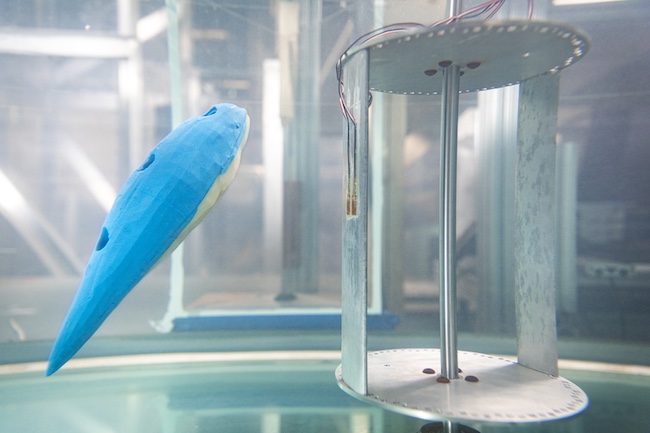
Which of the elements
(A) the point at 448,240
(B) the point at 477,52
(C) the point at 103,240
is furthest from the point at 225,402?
(B) the point at 477,52

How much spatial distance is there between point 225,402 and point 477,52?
1404mm

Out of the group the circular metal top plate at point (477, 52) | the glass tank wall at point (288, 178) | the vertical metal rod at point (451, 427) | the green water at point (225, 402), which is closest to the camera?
the circular metal top plate at point (477, 52)

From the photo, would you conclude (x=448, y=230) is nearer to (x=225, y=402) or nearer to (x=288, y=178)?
(x=225, y=402)

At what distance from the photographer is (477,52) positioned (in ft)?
3.45

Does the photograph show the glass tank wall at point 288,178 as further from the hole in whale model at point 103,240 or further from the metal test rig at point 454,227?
the hole in whale model at point 103,240

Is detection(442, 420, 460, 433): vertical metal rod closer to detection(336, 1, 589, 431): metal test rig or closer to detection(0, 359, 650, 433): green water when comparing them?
detection(336, 1, 589, 431): metal test rig

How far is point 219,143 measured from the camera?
108cm

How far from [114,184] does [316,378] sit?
4.46ft

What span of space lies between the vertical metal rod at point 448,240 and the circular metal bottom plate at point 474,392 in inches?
3.0

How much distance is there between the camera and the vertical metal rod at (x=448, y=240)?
3.83 ft

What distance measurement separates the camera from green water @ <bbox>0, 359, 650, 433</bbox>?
4.52ft

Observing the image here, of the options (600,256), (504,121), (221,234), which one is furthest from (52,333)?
(600,256)

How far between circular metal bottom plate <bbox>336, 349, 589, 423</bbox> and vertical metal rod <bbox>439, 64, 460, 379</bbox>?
3.0 inches

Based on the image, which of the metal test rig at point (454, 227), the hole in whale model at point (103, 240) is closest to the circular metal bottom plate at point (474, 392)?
the metal test rig at point (454, 227)
